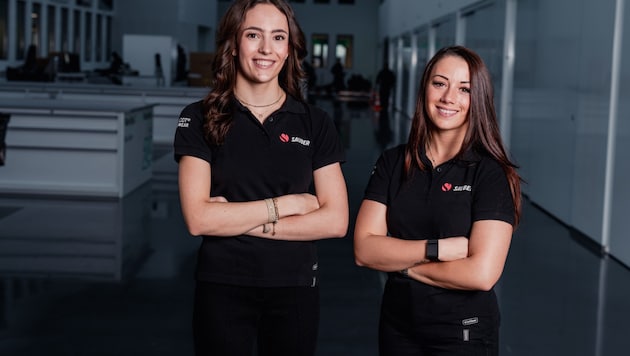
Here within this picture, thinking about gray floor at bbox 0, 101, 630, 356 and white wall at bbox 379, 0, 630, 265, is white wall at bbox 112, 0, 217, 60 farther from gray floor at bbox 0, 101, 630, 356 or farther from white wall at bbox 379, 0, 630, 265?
gray floor at bbox 0, 101, 630, 356

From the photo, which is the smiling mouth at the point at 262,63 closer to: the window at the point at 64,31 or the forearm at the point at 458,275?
the forearm at the point at 458,275

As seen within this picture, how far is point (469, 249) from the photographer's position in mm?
2322

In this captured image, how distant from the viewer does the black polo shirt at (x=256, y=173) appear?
2.44 metres

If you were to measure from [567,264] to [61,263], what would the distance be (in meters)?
3.87

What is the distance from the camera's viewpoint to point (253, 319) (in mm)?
2484

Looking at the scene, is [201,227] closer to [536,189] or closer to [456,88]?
[456,88]

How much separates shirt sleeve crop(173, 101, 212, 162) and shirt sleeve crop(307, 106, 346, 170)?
0.30 meters

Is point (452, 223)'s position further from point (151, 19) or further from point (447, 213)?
point (151, 19)

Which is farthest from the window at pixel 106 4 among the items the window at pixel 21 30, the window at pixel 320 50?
the window at pixel 320 50

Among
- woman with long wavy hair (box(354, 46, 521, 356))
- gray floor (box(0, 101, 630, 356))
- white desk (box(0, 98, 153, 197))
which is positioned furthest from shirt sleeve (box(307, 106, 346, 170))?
white desk (box(0, 98, 153, 197))

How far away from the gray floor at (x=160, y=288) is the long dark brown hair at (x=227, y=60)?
2.36 metres

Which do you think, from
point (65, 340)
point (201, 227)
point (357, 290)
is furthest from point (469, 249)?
point (357, 290)

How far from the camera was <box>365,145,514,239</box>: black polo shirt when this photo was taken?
7.59ft

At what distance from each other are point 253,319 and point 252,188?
355mm
